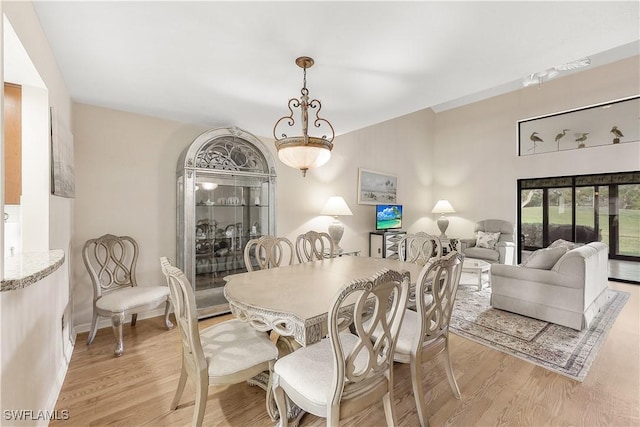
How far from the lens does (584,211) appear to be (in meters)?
5.30

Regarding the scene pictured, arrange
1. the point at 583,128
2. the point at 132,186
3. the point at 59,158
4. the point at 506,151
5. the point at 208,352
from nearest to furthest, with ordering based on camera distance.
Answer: the point at 208,352 → the point at 59,158 → the point at 132,186 → the point at 583,128 → the point at 506,151

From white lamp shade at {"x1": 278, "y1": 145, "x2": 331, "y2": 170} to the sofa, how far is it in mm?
2677

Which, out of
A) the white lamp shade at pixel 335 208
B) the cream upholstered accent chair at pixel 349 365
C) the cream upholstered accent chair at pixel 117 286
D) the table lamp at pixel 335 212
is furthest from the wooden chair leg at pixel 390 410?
the white lamp shade at pixel 335 208

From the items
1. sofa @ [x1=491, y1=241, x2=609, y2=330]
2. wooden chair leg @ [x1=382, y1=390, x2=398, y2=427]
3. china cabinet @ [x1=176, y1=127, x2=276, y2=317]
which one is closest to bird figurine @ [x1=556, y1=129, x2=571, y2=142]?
sofa @ [x1=491, y1=241, x2=609, y2=330]

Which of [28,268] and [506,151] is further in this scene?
[506,151]

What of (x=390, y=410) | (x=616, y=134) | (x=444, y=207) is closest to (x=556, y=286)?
(x=390, y=410)

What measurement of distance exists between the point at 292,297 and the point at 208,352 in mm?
551

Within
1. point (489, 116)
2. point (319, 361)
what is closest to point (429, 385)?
point (319, 361)

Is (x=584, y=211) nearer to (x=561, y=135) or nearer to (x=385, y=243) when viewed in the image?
(x=561, y=135)

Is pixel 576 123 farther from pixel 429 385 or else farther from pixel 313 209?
pixel 429 385

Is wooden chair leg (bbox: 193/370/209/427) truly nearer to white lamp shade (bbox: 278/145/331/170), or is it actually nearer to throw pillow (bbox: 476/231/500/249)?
white lamp shade (bbox: 278/145/331/170)

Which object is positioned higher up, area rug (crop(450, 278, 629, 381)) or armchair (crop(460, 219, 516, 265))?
armchair (crop(460, 219, 516, 265))

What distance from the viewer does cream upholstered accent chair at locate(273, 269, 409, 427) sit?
1.15 meters

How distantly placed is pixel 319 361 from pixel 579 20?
2.27 metres
